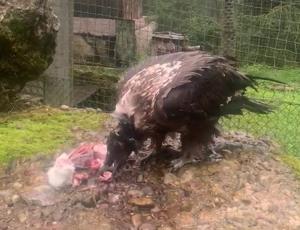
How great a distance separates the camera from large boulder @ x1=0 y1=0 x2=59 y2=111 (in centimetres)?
498

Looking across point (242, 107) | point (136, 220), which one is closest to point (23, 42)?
point (242, 107)

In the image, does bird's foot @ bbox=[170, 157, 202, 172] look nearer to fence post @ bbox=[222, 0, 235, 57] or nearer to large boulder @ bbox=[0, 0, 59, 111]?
fence post @ bbox=[222, 0, 235, 57]

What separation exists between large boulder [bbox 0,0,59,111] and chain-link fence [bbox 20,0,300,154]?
1.78 feet

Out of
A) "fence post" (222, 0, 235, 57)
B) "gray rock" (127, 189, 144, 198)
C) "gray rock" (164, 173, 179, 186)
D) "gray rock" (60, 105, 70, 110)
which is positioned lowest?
"gray rock" (127, 189, 144, 198)

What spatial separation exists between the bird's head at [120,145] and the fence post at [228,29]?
2.03 meters

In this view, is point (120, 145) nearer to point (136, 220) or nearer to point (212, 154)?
point (136, 220)

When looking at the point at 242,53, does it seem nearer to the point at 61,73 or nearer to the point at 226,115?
the point at 61,73

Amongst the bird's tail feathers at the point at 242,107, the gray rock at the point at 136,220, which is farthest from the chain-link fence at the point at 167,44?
the gray rock at the point at 136,220

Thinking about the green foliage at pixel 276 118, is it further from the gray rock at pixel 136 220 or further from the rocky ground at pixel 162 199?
the gray rock at pixel 136 220

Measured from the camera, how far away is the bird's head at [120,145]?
365cm

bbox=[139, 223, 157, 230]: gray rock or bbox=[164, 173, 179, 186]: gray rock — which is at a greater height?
bbox=[164, 173, 179, 186]: gray rock

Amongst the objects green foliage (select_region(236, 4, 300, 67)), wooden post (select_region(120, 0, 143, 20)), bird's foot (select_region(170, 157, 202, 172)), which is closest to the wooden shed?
wooden post (select_region(120, 0, 143, 20))

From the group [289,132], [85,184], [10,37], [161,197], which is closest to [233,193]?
[161,197]

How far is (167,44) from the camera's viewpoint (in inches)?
287
